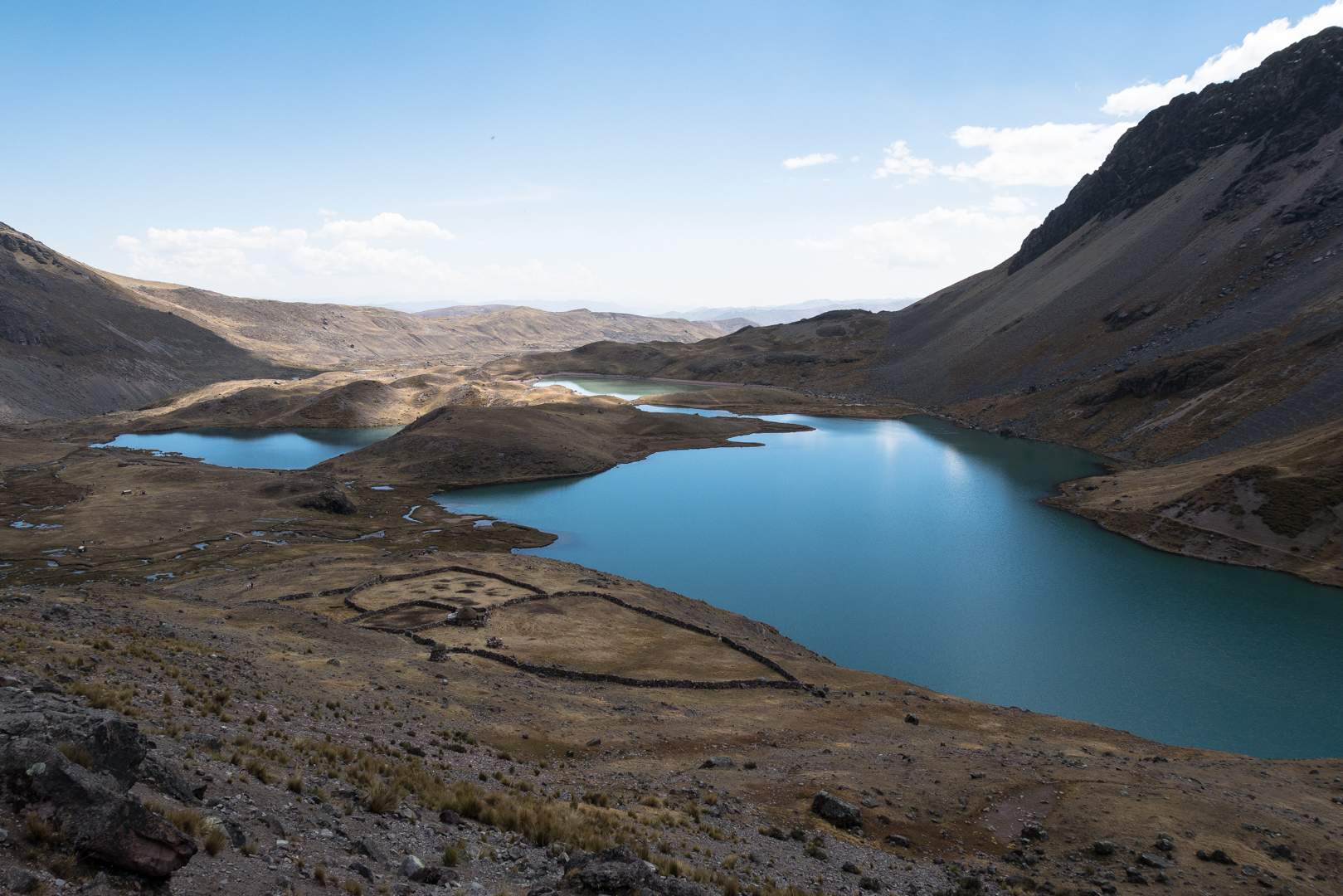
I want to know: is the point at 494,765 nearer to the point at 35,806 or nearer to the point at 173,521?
the point at 35,806

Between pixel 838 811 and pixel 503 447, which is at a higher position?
pixel 503 447

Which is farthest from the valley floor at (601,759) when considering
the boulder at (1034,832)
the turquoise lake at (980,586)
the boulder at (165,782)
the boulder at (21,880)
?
the turquoise lake at (980,586)

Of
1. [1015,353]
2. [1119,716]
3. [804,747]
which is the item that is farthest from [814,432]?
[804,747]

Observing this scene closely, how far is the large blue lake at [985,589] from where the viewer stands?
134 feet

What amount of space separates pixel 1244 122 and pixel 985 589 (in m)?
182

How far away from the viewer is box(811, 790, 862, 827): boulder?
67.8ft

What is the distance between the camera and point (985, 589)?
191 feet

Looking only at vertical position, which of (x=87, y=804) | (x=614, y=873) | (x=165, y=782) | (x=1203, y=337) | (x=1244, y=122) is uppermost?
(x=1244, y=122)

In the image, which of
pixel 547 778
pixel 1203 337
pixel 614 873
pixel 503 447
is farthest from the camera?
pixel 1203 337

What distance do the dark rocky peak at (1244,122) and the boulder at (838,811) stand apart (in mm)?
193124

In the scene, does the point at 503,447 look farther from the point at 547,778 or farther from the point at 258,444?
the point at 547,778

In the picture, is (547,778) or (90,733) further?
(547,778)

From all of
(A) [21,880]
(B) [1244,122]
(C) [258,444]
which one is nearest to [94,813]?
(A) [21,880]

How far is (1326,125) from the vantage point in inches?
5758
